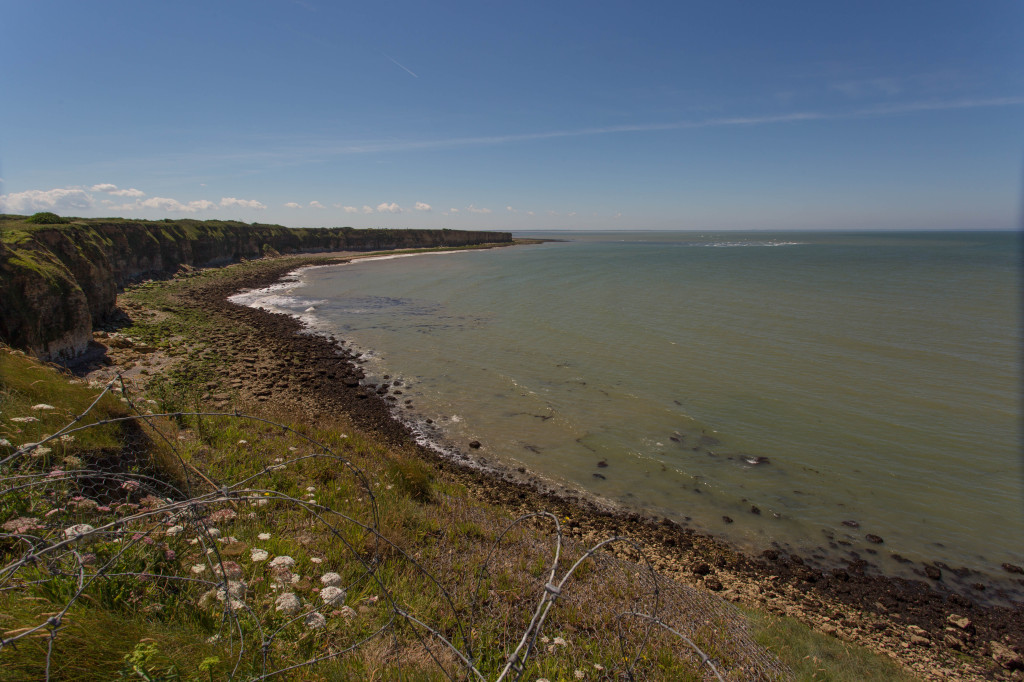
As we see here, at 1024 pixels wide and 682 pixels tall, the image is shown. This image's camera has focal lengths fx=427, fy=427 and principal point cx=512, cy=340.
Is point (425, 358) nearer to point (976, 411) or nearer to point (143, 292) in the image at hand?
point (976, 411)

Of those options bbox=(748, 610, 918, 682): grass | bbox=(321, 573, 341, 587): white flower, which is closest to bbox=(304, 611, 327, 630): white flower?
bbox=(321, 573, 341, 587): white flower

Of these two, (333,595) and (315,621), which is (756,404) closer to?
(333,595)

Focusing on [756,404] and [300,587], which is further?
[756,404]

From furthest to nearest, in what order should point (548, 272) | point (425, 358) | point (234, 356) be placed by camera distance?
point (548, 272), point (425, 358), point (234, 356)

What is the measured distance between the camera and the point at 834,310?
3603 centimetres

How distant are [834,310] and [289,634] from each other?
143 feet

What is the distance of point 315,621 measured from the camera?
466 cm

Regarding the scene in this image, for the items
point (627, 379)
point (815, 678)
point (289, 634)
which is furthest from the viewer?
point (627, 379)

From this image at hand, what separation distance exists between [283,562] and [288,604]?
0.90 m

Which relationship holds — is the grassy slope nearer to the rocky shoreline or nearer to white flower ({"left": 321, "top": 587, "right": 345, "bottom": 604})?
white flower ({"left": 321, "top": 587, "right": 345, "bottom": 604})

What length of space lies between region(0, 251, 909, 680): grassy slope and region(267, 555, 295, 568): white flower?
9.2 inches

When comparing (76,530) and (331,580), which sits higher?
(76,530)

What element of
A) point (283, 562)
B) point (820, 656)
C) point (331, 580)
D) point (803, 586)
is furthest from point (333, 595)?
point (803, 586)

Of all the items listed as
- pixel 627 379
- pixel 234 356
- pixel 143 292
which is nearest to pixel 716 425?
pixel 627 379
